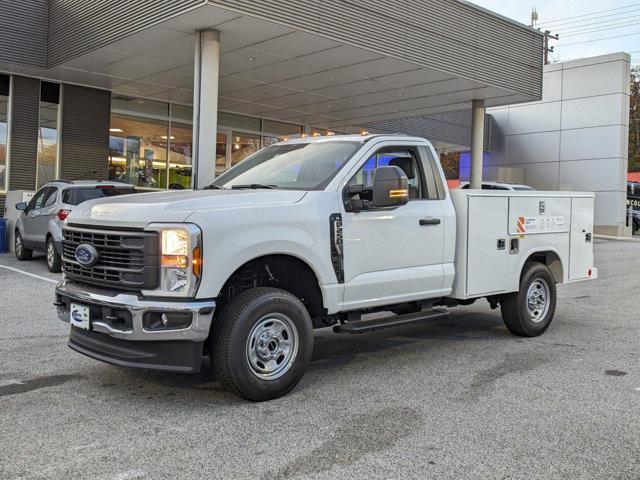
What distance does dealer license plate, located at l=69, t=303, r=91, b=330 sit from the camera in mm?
4711

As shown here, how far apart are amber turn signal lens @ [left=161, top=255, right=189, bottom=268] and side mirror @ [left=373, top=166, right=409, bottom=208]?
171 cm

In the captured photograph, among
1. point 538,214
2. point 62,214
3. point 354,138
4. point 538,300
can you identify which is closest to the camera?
point 354,138

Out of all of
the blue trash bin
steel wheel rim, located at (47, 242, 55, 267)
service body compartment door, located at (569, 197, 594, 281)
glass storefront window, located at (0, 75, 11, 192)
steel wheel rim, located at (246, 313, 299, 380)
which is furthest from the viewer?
glass storefront window, located at (0, 75, 11, 192)

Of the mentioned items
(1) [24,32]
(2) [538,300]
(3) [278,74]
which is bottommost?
(2) [538,300]

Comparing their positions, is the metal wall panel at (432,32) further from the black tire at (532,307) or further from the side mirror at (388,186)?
the black tire at (532,307)

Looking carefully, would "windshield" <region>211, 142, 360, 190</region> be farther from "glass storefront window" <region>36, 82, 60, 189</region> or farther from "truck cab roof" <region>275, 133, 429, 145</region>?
"glass storefront window" <region>36, 82, 60, 189</region>

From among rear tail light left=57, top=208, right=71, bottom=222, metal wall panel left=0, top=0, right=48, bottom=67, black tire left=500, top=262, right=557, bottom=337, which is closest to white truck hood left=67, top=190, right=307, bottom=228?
black tire left=500, top=262, right=557, bottom=337

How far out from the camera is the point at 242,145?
72.5 ft

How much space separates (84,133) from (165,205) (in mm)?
14340

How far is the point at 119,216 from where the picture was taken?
4691 millimetres

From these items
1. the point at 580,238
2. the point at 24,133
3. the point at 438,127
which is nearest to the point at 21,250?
the point at 24,133

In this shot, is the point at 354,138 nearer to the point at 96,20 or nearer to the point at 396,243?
the point at 396,243

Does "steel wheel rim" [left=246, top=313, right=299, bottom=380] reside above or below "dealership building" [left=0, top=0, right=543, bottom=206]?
below

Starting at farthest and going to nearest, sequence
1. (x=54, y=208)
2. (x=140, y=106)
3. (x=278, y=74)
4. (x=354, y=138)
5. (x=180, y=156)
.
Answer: (x=180, y=156), (x=140, y=106), (x=278, y=74), (x=54, y=208), (x=354, y=138)
